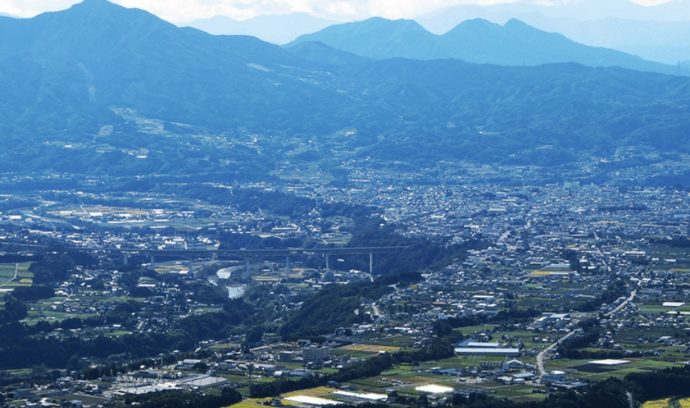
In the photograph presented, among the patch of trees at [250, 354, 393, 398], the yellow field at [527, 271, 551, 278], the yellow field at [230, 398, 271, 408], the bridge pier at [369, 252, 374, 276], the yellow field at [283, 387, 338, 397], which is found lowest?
the yellow field at [230, 398, 271, 408]

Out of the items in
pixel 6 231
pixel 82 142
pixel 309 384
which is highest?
pixel 82 142

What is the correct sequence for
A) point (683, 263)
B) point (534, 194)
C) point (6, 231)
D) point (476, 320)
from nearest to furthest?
point (476, 320), point (683, 263), point (6, 231), point (534, 194)

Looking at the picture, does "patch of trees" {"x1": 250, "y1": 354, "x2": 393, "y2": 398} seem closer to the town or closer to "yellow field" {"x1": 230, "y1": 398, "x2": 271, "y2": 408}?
the town

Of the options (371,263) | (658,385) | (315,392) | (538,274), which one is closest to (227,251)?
(371,263)

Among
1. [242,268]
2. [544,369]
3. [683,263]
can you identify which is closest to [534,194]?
Answer: [242,268]

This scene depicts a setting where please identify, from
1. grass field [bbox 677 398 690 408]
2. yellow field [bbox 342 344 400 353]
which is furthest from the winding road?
grass field [bbox 677 398 690 408]

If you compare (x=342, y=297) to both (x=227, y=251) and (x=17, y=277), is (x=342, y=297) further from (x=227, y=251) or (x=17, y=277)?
(x=227, y=251)

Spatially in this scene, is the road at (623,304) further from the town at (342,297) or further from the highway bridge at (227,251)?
the highway bridge at (227,251)

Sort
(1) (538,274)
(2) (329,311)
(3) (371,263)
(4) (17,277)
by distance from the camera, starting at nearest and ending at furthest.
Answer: (2) (329,311)
(1) (538,274)
(4) (17,277)
(3) (371,263)

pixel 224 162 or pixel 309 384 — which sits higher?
pixel 224 162

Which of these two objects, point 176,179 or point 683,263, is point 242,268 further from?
point 176,179

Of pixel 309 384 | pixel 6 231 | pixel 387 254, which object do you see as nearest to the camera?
pixel 309 384
